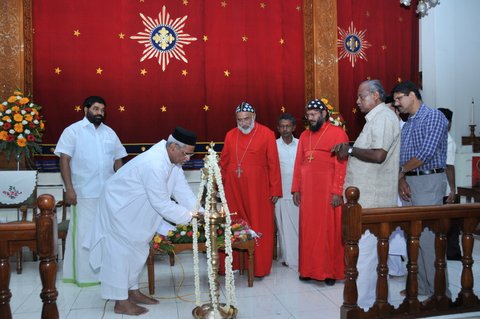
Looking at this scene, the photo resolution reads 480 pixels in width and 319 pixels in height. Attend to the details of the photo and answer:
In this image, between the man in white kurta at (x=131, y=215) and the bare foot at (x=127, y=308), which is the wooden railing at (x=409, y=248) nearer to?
the man in white kurta at (x=131, y=215)

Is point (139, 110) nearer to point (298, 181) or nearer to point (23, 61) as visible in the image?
point (23, 61)

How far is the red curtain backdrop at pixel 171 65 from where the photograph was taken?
5660 millimetres

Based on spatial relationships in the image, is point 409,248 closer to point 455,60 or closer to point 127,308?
point 127,308

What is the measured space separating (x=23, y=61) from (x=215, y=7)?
98.7 inches

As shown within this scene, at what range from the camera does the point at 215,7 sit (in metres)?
6.11

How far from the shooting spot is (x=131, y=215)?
3301 millimetres

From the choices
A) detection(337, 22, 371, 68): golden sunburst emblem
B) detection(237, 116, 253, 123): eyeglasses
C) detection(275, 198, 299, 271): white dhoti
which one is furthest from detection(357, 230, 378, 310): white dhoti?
detection(337, 22, 371, 68): golden sunburst emblem

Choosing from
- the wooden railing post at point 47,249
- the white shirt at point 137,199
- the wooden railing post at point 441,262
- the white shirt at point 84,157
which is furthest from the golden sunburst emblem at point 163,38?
the wooden railing post at point 441,262

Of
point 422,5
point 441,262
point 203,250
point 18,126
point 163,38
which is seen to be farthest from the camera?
point 422,5

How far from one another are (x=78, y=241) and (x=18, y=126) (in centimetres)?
157

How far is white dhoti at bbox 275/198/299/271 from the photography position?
477cm

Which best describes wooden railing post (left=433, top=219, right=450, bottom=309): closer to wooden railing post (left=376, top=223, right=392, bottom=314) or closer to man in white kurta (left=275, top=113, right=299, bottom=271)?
wooden railing post (left=376, top=223, right=392, bottom=314)

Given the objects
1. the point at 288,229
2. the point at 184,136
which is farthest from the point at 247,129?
the point at 184,136

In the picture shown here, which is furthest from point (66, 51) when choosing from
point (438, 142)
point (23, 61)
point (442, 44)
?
point (442, 44)
